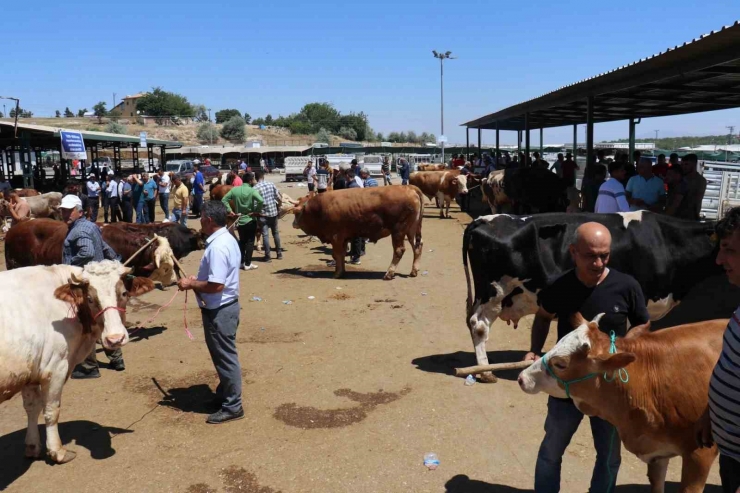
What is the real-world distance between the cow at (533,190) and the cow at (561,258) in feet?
34.2

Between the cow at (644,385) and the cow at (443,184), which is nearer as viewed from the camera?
the cow at (644,385)

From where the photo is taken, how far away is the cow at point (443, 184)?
2242cm

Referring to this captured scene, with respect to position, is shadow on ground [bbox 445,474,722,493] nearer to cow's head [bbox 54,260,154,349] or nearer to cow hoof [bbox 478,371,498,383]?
cow hoof [bbox 478,371,498,383]

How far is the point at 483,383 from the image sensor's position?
20.9ft

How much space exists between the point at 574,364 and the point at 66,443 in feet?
14.1

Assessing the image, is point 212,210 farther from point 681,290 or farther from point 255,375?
point 681,290

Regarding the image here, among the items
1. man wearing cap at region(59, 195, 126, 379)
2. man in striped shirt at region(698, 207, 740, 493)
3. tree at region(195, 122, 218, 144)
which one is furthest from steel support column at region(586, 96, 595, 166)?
tree at region(195, 122, 218, 144)

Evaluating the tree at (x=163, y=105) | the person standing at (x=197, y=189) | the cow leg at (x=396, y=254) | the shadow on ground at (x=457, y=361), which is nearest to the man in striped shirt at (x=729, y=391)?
the shadow on ground at (x=457, y=361)

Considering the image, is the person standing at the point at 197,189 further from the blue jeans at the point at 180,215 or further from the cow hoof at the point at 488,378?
the cow hoof at the point at 488,378

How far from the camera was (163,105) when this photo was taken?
115m

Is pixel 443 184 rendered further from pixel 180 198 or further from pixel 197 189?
pixel 180 198

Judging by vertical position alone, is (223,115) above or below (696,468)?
above

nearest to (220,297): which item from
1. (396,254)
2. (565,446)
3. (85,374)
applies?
(85,374)

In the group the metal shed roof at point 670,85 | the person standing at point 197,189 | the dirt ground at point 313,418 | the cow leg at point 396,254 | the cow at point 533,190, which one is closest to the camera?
the dirt ground at point 313,418
